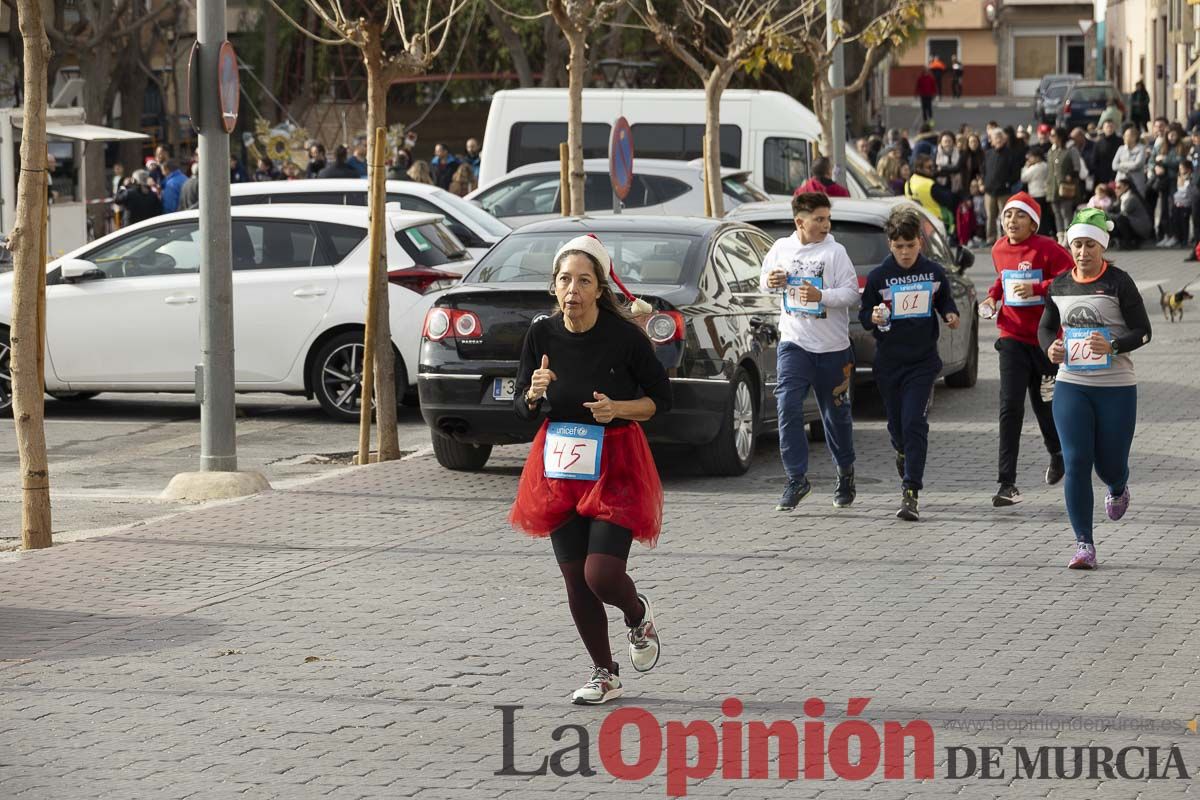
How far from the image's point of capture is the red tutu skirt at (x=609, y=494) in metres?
7.21

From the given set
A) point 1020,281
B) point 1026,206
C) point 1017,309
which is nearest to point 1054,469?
point 1017,309

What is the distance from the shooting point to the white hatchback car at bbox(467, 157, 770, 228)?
2422cm

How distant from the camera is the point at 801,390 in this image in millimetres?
11344

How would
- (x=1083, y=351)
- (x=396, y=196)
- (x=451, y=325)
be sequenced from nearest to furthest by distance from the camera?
(x=1083, y=351) → (x=451, y=325) → (x=396, y=196)

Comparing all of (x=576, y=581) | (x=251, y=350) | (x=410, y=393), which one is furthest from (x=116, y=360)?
(x=576, y=581)

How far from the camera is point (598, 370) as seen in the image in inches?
286

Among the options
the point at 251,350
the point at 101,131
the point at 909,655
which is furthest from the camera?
the point at 101,131

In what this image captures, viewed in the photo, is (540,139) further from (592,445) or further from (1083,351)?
(592,445)

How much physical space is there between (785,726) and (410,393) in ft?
31.7

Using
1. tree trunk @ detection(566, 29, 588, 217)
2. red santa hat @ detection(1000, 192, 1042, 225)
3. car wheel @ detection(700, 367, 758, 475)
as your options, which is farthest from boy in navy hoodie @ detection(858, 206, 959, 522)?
tree trunk @ detection(566, 29, 588, 217)

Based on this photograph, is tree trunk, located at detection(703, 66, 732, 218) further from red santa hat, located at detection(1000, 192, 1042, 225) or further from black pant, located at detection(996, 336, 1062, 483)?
black pant, located at detection(996, 336, 1062, 483)

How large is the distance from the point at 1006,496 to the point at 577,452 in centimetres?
481

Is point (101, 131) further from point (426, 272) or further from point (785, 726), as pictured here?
point (785, 726)

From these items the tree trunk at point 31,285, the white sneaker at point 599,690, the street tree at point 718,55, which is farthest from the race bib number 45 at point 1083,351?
the street tree at point 718,55
